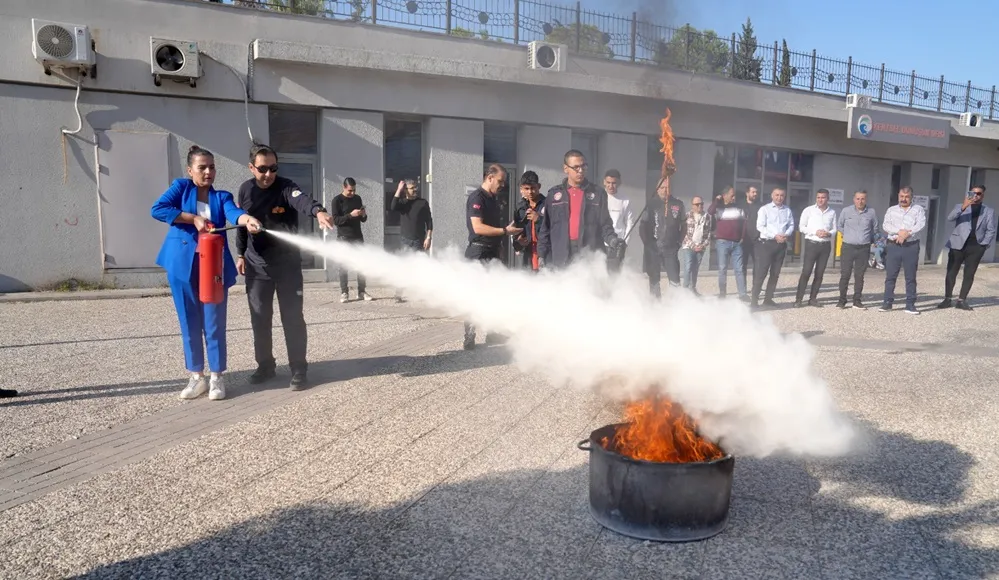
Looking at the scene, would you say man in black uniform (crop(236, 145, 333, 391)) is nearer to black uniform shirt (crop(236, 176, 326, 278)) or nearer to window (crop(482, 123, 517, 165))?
black uniform shirt (crop(236, 176, 326, 278))

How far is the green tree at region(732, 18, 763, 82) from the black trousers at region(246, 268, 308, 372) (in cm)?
1500

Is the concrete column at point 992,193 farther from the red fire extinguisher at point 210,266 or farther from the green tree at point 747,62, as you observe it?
the red fire extinguisher at point 210,266

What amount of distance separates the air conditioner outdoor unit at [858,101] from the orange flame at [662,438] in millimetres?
18914

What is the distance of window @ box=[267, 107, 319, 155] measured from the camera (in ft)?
44.1

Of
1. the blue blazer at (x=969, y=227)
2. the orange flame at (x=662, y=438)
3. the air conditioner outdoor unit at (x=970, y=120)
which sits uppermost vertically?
the air conditioner outdoor unit at (x=970, y=120)

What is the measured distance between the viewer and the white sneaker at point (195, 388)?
19.0 ft

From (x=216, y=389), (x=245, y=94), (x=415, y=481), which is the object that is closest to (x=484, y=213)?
(x=216, y=389)

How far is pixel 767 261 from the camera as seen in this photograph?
1143 centimetres

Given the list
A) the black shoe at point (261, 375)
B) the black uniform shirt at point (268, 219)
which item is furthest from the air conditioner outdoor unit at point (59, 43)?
the black shoe at point (261, 375)

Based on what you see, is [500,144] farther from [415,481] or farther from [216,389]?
[415,481]

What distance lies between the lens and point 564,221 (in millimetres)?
7078

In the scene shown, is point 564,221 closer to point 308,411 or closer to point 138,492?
point 308,411

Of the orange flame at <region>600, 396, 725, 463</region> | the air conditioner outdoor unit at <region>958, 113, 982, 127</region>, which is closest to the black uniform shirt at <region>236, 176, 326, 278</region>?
the orange flame at <region>600, 396, 725, 463</region>

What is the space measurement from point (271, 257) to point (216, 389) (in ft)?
4.01
